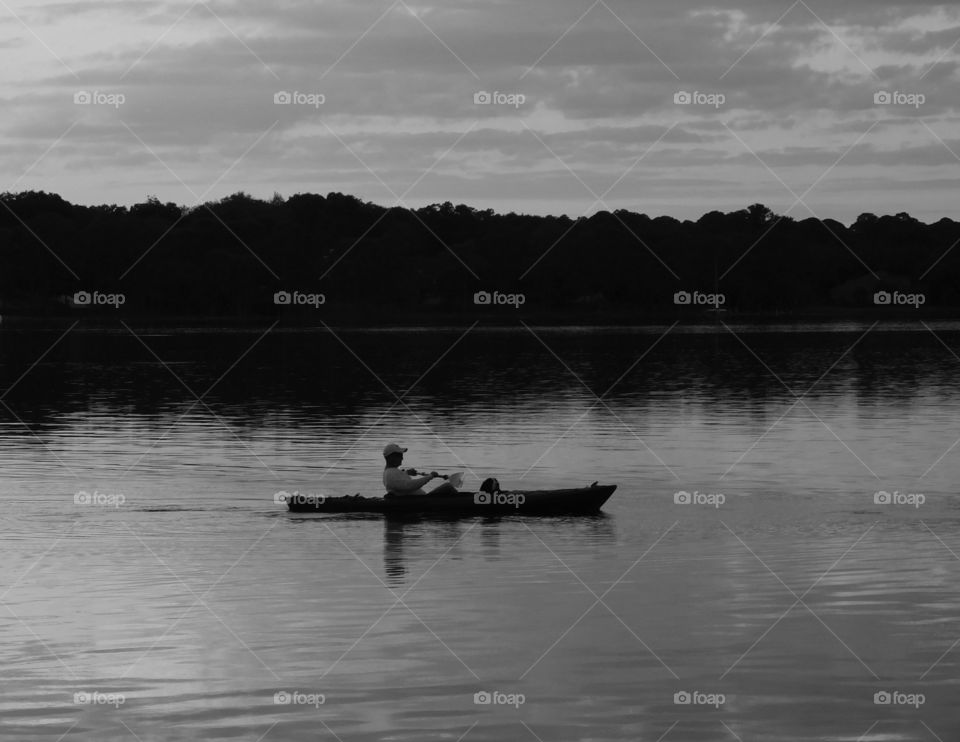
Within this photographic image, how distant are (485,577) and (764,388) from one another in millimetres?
46235

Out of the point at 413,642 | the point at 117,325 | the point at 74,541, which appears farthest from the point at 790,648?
the point at 117,325

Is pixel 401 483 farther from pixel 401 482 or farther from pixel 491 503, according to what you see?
pixel 491 503

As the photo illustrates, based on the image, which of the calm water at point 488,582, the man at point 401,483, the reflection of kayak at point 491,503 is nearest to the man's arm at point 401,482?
the man at point 401,483

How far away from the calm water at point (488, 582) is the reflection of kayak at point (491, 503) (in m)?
0.47

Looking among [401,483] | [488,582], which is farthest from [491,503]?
[488,582]

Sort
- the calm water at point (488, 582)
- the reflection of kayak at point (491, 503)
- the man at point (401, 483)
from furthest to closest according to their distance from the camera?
1. the man at point (401, 483)
2. the reflection of kayak at point (491, 503)
3. the calm water at point (488, 582)

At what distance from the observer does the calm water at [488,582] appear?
1564 centimetres

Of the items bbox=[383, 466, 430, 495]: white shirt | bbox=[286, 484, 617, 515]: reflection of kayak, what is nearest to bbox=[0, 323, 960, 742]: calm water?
bbox=[286, 484, 617, 515]: reflection of kayak

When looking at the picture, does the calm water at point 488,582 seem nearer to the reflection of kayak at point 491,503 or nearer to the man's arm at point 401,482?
the reflection of kayak at point 491,503

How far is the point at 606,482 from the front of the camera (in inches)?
1357

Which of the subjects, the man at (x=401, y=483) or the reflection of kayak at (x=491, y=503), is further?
the man at (x=401, y=483)

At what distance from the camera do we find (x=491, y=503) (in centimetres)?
2848

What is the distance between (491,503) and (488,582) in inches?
244

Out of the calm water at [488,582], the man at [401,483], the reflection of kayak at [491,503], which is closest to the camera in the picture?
the calm water at [488,582]
